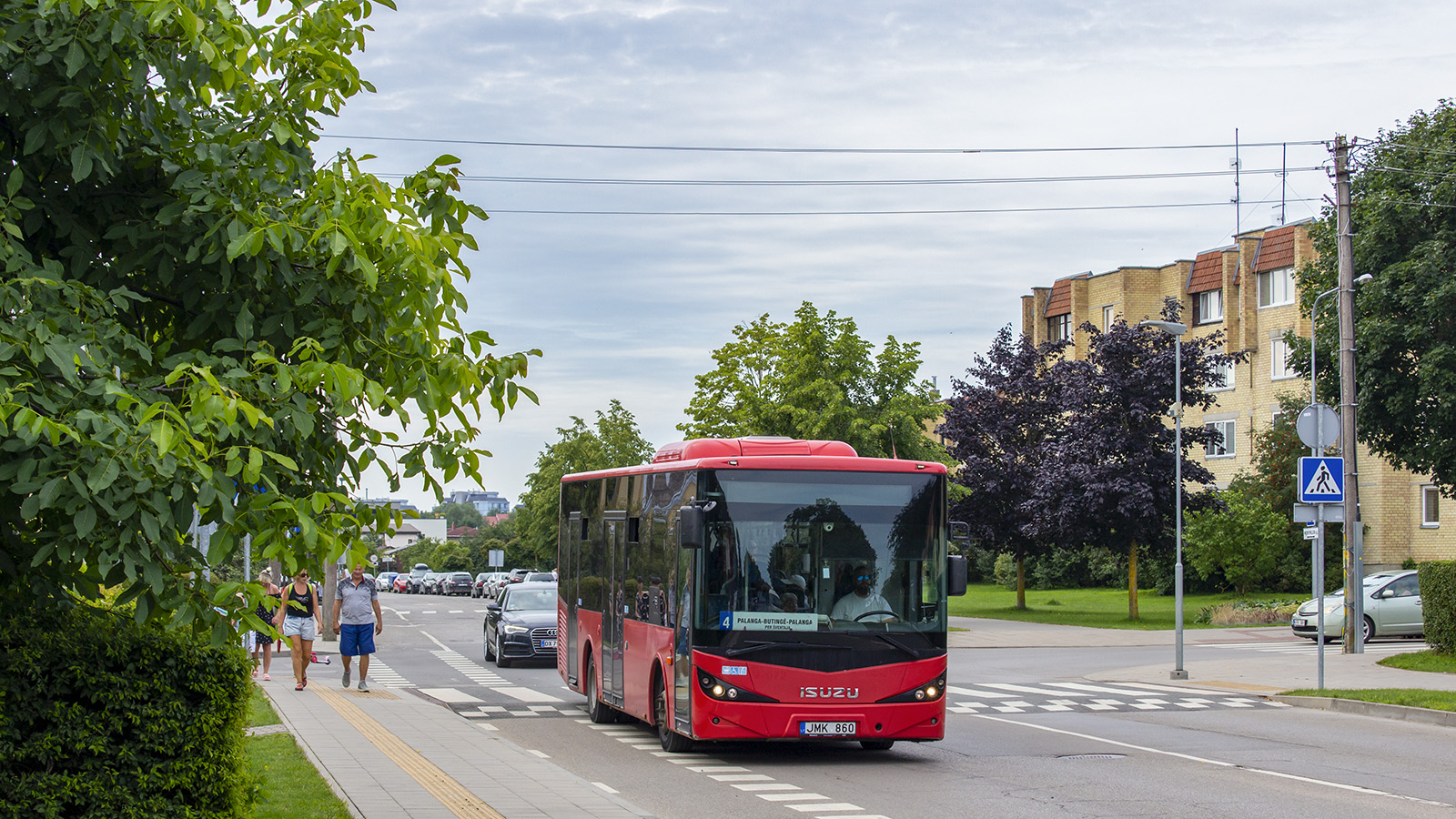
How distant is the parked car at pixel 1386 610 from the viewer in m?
32.2

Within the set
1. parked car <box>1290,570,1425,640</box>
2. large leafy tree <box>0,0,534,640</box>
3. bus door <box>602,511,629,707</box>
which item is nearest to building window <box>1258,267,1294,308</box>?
parked car <box>1290,570,1425,640</box>

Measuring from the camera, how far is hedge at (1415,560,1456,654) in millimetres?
24234

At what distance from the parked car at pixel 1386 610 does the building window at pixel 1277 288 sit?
83.8ft

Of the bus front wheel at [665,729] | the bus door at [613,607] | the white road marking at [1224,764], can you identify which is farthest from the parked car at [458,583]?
the bus front wheel at [665,729]

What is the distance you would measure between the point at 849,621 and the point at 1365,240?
74.2 ft

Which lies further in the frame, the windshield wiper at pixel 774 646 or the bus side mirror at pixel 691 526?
the windshield wiper at pixel 774 646

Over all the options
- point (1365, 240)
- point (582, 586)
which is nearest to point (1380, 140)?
point (1365, 240)

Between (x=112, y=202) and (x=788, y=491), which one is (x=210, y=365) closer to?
(x=112, y=202)

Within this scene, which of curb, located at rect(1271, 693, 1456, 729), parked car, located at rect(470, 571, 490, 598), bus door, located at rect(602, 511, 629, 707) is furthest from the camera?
parked car, located at rect(470, 571, 490, 598)

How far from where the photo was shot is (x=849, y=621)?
13070 mm

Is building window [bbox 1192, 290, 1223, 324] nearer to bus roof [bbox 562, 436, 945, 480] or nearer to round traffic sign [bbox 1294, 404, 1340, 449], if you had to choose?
round traffic sign [bbox 1294, 404, 1340, 449]

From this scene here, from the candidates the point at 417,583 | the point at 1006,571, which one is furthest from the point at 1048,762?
the point at 417,583

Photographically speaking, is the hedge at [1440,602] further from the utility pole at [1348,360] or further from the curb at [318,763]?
the curb at [318,763]

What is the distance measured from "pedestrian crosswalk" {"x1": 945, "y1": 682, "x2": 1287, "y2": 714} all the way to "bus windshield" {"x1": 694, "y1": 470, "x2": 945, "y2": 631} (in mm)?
6025
